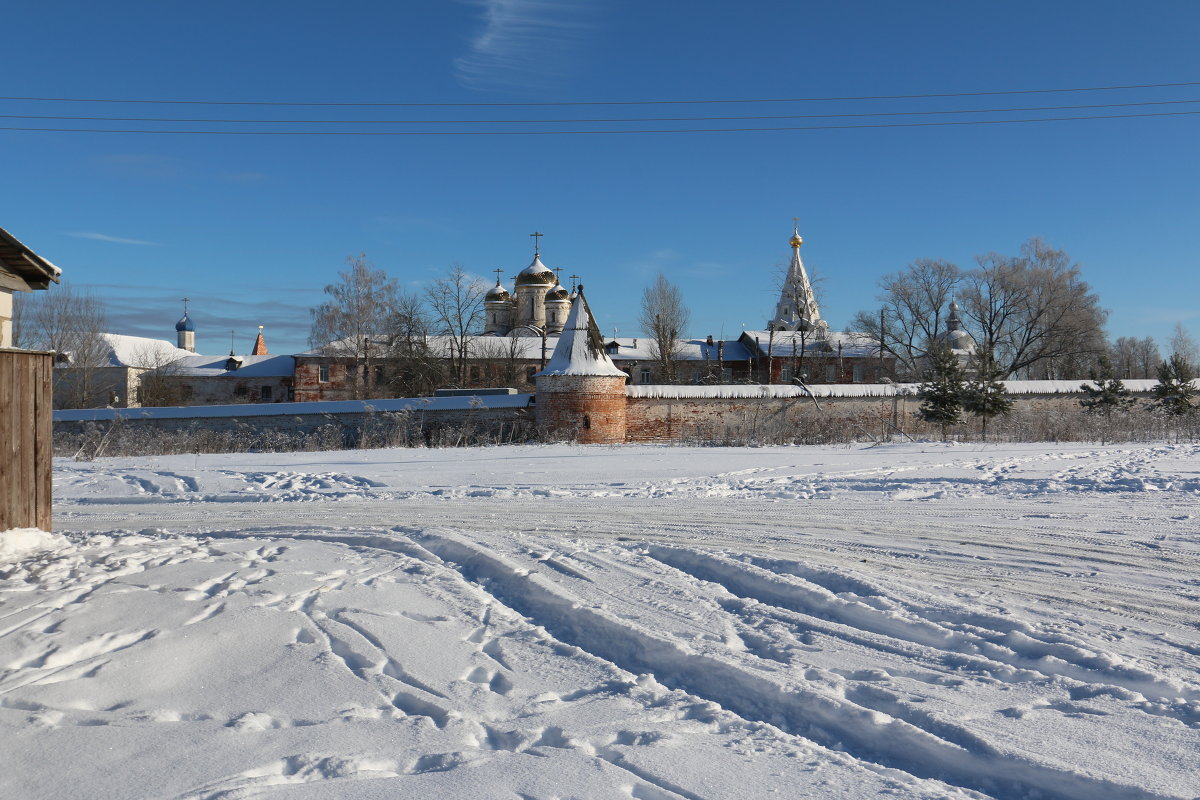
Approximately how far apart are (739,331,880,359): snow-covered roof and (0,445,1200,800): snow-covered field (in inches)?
1620

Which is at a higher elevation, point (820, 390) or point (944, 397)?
point (820, 390)

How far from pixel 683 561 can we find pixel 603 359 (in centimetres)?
1916

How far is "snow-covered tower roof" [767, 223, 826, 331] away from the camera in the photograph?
49.8 m

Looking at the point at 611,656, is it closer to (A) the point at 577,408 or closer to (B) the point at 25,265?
(B) the point at 25,265

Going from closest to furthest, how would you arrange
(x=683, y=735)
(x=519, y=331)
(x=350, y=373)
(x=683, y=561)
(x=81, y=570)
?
(x=683, y=735), (x=81, y=570), (x=683, y=561), (x=350, y=373), (x=519, y=331)

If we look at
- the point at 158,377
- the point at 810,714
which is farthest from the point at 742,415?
the point at 158,377

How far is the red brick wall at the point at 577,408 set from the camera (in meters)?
25.2

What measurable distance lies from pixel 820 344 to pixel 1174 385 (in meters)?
22.3

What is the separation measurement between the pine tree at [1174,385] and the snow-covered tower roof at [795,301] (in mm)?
20980

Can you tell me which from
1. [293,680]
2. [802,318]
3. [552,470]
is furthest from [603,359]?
[802,318]

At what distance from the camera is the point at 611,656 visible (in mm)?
4605

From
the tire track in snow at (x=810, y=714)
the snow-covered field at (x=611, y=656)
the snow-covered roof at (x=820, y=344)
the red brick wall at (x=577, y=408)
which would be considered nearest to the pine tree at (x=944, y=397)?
the red brick wall at (x=577, y=408)

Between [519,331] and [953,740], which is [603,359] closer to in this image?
[953,740]

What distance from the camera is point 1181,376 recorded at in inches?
1133
